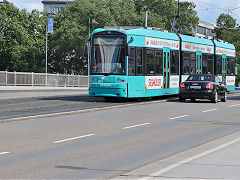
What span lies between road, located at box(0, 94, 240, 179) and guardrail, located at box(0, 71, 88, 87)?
26261 mm

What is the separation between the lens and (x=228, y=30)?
100 metres

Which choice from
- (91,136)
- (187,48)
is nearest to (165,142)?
(91,136)

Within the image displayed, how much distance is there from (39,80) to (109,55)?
25455 millimetres

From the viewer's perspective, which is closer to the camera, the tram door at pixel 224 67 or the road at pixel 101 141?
the road at pixel 101 141

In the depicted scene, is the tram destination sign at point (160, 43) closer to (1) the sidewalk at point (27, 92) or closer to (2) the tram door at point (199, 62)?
(2) the tram door at point (199, 62)

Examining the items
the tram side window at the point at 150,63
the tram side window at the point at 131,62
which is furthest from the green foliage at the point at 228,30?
the tram side window at the point at 131,62

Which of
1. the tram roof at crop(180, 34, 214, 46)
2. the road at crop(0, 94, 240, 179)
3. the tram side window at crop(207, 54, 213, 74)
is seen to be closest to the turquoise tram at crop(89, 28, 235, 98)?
the tram roof at crop(180, 34, 214, 46)

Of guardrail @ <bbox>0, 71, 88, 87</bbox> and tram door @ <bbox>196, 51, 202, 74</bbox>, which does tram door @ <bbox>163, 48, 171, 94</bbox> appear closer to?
tram door @ <bbox>196, 51, 202, 74</bbox>

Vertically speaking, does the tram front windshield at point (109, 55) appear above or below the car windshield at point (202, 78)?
above

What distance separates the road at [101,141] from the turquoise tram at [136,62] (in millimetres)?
5172

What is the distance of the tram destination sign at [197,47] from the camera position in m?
29.7

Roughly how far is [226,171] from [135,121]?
848 cm

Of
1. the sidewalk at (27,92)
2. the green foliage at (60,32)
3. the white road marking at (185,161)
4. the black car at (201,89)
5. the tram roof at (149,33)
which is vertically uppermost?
the green foliage at (60,32)

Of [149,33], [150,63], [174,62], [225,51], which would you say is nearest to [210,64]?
[225,51]
